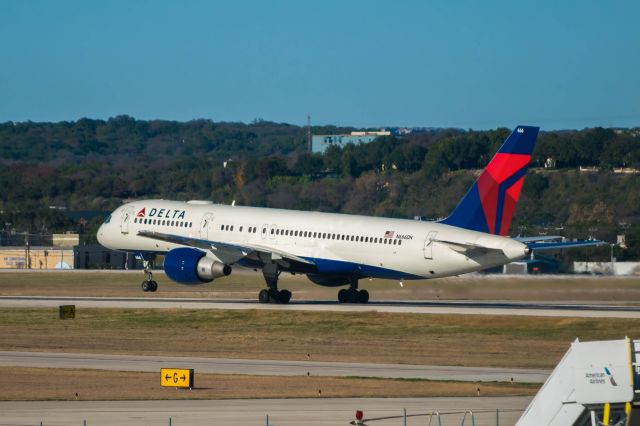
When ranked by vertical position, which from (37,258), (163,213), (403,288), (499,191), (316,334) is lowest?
(316,334)

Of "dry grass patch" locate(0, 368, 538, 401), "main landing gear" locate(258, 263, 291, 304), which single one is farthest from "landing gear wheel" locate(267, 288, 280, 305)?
"dry grass patch" locate(0, 368, 538, 401)

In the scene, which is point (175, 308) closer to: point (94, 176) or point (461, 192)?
point (461, 192)

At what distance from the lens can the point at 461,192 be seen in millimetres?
135875

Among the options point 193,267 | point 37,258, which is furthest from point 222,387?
point 37,258

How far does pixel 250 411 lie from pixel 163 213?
1365 inches

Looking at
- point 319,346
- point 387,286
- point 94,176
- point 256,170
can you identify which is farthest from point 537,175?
point 319,346

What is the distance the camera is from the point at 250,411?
28672 millimetres

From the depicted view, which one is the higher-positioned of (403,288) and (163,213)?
(163,213)

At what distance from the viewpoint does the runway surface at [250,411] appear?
26984 millimetres

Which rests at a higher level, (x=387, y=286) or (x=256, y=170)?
(x=256, y=170)

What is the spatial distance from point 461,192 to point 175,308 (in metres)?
84.1

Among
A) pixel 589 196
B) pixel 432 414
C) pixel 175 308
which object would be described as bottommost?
pixel 432 414

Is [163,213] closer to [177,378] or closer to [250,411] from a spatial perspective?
[177,378]

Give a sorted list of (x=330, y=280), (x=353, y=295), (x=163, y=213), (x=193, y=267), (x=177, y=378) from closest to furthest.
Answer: (x=177, y=378), (x=193, y=267), (x=353, y=295), (x=330, y=280), (x=163, y=213)
